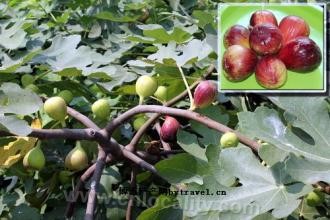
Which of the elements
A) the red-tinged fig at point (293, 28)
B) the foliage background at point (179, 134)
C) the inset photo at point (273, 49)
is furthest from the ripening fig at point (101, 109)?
the red-tinged fig at point (293, 28)

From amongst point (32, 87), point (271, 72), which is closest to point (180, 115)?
point (271, 72)

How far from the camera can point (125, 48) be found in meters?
1.25

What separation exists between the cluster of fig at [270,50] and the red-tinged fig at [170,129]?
113 millimetres

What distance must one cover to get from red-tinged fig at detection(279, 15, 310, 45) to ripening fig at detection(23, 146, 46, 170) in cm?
41

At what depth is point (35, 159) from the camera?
0.94 m

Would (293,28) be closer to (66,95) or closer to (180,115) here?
(180,115)

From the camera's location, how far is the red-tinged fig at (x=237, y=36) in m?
0.94

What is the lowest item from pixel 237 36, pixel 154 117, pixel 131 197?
pixel 131 197

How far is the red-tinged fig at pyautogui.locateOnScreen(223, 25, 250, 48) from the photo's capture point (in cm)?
94

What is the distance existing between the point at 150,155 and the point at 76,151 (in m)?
0.11

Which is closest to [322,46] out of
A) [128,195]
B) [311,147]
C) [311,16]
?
[311,16]

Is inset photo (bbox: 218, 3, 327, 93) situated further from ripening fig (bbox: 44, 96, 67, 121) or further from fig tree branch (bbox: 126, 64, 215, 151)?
ripening fig (bbox: 44, 96, 67, 121)

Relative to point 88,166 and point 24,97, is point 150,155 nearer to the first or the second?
point 88,166

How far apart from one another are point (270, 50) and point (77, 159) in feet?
1.10
